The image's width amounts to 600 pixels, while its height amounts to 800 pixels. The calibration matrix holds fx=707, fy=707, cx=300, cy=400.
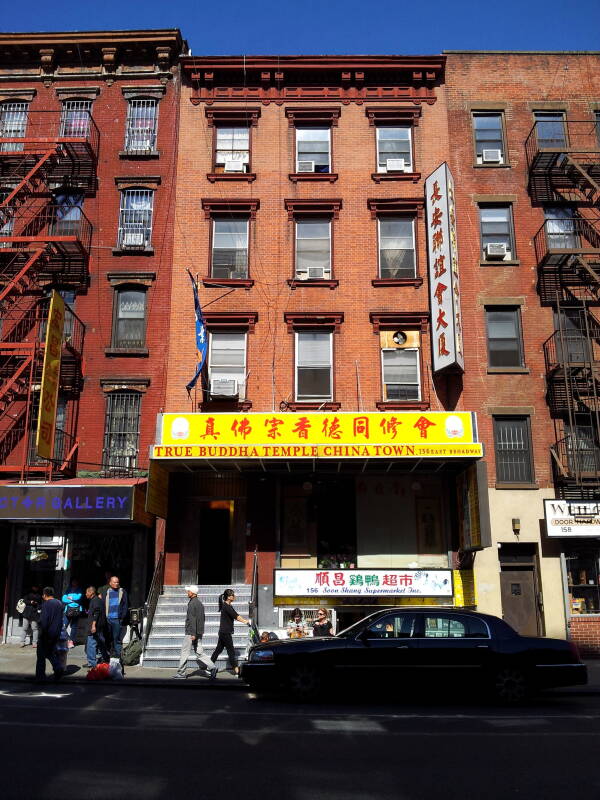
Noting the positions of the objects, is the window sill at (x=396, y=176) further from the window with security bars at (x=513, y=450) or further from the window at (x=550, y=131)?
the window with security bars at (x=513, y=450)

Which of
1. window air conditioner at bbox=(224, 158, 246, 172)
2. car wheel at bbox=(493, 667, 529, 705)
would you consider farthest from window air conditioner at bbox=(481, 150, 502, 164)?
car wheel at bbox=(493, 667, 529, 705)

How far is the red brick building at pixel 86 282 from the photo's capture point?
18625mm

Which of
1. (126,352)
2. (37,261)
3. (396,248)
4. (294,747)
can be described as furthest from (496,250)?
(294,747)

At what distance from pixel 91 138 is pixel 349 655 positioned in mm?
17356

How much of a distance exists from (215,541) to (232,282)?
7259 millimetres

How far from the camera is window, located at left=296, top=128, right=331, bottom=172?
21500 millimetres

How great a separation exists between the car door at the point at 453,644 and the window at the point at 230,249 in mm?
12120

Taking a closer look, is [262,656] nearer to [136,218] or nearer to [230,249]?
[230,249]

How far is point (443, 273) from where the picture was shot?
19016 mm

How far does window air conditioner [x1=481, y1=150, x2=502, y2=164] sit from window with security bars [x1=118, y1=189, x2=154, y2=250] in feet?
32.9

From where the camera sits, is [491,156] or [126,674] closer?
[126,674]

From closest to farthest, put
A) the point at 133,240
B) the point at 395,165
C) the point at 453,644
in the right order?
the point at 453,644 < the point at 133,240 < the point at 395,165

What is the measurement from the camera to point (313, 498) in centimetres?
1905

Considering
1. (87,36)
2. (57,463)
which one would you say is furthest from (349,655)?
(87,36)
